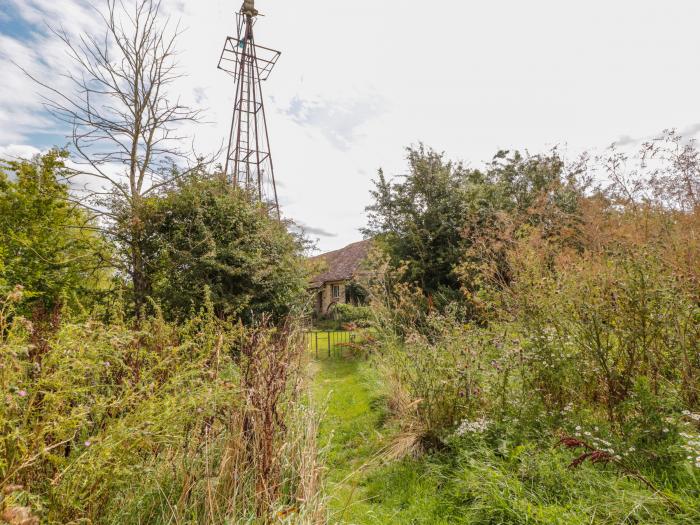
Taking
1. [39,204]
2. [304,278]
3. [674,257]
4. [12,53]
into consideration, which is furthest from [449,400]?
[12,53]

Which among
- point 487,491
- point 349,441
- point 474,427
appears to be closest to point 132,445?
point 487,491

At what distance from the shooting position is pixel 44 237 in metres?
6.98

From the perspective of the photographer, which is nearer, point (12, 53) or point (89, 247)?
point (12, 53)

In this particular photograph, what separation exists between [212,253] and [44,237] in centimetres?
320

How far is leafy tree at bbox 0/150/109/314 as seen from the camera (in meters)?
6.61

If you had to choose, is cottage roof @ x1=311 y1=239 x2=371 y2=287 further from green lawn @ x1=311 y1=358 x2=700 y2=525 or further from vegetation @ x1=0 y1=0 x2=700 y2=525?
green lawn @ x1=311 y1=358 x2=700 y2=525

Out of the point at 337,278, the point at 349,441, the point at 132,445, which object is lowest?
the point at 349,441

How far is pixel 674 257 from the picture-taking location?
11.5 feet

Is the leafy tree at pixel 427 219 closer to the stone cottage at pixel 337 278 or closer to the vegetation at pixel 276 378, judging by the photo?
the vegetation at pixel 276 378

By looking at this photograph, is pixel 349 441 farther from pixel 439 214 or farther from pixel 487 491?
pixel 439 214

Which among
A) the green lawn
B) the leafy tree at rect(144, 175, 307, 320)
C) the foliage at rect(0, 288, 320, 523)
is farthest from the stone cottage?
the foliage at rect(0, 288, 320, 523)

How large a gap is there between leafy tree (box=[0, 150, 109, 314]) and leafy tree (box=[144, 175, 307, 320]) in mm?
1244

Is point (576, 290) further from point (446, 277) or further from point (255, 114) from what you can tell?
point (255, 114)

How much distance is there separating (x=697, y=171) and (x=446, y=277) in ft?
20.0
